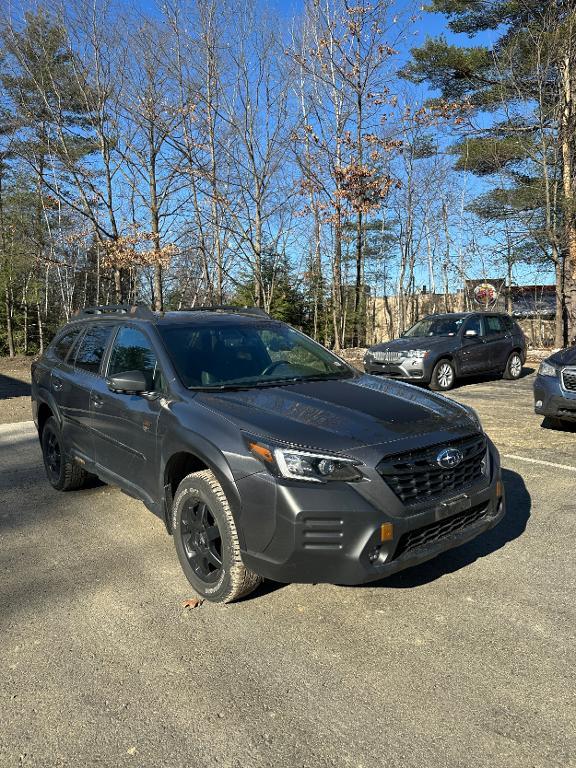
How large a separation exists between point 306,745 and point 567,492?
12.6 ft

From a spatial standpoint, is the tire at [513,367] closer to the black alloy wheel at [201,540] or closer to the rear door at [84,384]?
the rear door at [84,384]

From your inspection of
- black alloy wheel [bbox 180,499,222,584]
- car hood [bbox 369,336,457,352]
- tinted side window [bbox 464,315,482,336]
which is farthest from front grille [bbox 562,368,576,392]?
tinted side window [bbox 464,315,482,336]

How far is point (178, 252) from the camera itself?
62.6ft

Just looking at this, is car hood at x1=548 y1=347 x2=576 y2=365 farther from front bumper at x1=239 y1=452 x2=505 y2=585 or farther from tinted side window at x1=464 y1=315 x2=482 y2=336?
front bumper at x1=239 y1=452 x2=505 y2=585

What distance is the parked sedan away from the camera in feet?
23.2

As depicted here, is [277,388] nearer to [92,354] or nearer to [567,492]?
[92,354]

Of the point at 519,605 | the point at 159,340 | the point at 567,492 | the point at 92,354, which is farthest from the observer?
the point at 567,492

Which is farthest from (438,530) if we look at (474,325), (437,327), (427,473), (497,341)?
(497,341)

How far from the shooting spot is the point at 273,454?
2932 mm

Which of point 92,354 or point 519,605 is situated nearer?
point 519,605

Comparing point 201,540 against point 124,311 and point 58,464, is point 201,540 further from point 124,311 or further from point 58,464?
point 58,464

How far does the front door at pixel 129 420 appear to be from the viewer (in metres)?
3.82

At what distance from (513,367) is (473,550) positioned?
413 inches

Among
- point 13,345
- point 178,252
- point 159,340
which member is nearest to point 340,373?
point 159,340
